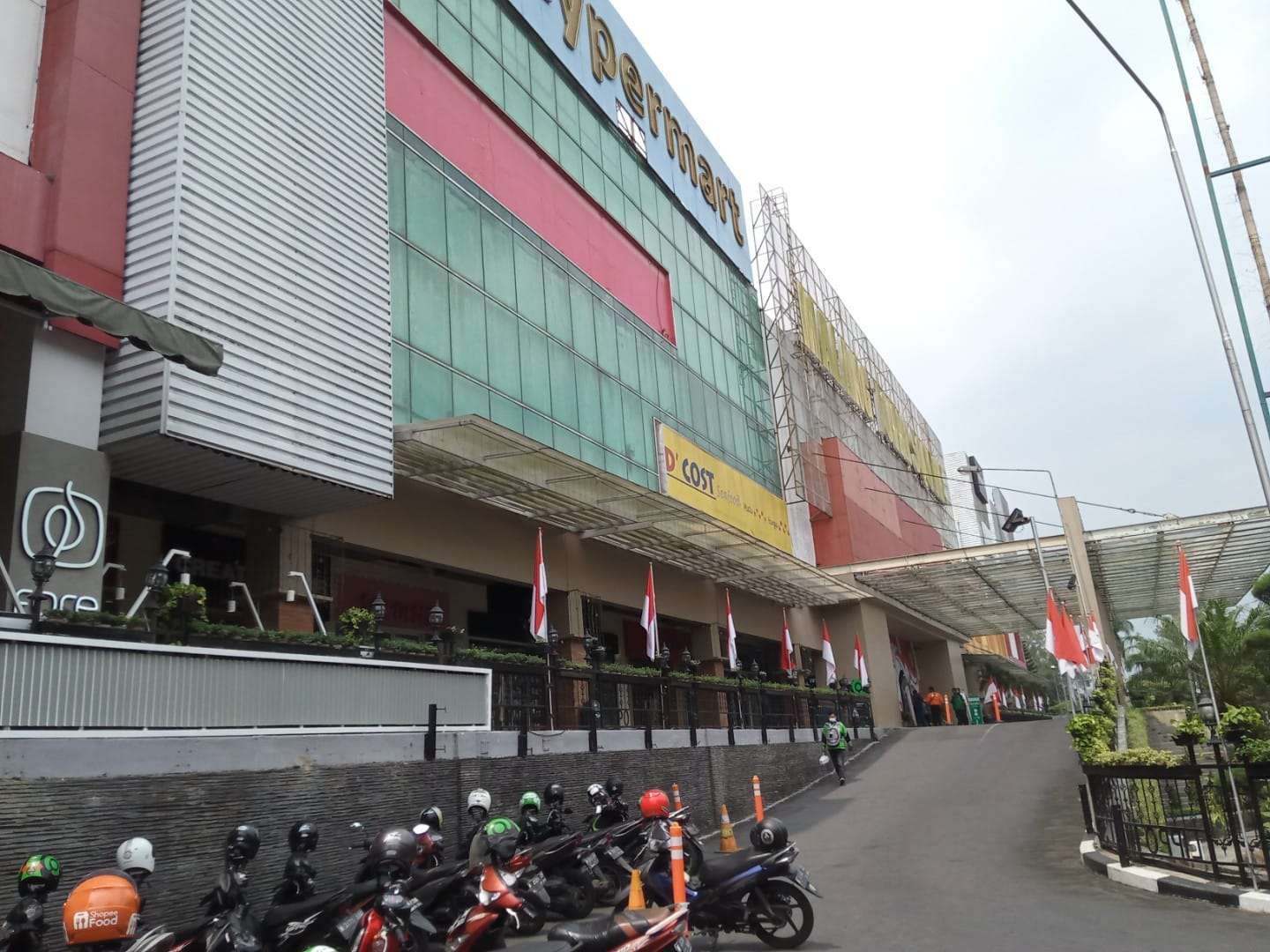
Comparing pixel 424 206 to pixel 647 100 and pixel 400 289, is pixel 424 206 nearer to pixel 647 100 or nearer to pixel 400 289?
pixel 400 289

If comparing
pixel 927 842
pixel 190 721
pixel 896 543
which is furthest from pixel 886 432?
pixel 190 721

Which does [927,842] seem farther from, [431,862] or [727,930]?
[431,862]

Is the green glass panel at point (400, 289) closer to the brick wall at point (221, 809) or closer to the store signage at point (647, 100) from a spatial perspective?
the brick wall at point (221, 809)

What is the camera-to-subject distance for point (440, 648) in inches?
499

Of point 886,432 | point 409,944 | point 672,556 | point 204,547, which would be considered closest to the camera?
point 409,944

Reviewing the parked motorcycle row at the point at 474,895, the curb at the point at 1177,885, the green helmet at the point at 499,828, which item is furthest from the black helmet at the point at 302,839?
the curb at the point at 1177,885

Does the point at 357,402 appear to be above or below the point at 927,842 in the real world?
above

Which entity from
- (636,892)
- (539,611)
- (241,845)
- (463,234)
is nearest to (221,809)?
(241,845)

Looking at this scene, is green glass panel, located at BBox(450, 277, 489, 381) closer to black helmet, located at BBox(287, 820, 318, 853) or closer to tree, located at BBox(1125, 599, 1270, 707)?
black helmet, located at BBox(287, 820, 318, 853)

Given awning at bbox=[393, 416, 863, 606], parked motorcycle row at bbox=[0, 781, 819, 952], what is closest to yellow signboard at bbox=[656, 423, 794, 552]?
awning at bbox=[393, 416, 863, 606]

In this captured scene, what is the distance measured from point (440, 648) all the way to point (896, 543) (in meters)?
38.6

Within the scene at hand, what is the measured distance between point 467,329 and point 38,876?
14770 millimetres

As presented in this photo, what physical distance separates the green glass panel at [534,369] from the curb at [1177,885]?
1420 centimetres

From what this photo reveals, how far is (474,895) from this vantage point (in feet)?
27.6
